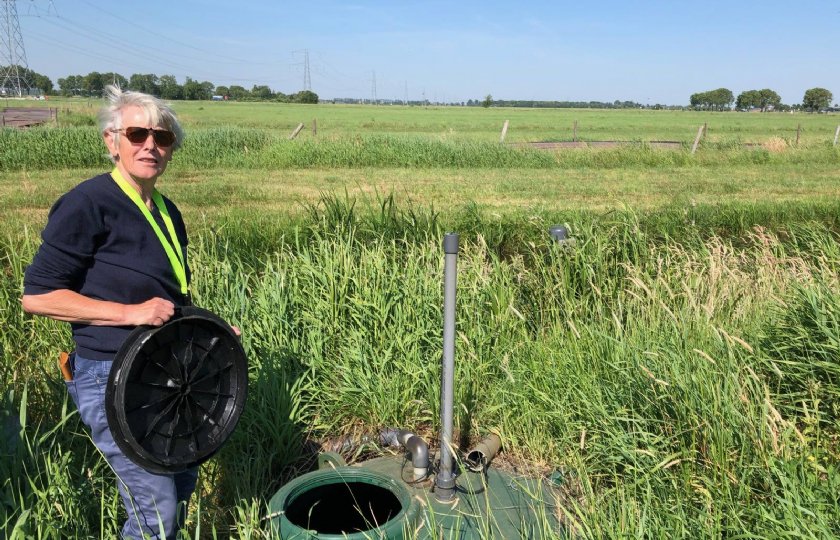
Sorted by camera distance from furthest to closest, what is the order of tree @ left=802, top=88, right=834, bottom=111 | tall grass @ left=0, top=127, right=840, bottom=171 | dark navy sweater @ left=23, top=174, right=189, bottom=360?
tree @ left=802, top=88, right=834, bottom=111, tall grass @ left=0, top=127, right=840, bottom=171, dark navy sweater @ left=23, top=174, right=189, bottom=360

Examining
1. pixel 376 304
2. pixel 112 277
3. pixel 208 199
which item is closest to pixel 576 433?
pixel 376 304

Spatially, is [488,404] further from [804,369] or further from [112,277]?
[112,277]

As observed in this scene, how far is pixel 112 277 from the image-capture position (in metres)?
1.95

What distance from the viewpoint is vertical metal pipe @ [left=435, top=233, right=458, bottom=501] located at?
8.77ft

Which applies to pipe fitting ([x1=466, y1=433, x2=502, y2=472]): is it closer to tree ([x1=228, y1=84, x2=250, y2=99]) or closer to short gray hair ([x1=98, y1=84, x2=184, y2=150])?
short gray hair ([x1=98, y1=84, x2=184, y2=150])

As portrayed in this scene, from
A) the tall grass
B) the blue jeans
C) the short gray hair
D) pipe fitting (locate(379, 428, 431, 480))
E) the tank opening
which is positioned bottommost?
the tank opening

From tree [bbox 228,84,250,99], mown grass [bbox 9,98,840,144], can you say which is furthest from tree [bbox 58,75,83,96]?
mown grass [bbox 9,98,840,144]

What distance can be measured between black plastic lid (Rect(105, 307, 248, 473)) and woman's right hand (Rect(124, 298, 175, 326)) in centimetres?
3

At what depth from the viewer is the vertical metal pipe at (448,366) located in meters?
2.67

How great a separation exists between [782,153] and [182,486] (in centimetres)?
2052

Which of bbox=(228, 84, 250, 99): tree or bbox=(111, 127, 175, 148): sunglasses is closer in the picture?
bbox=(111, 127, 175, 148): sunglasses

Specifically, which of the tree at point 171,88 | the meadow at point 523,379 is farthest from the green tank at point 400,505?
the tree at point 171,88

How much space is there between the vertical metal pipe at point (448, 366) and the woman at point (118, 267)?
1061mm

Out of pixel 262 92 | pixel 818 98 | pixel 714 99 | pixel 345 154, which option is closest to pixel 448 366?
pixel 345 154
